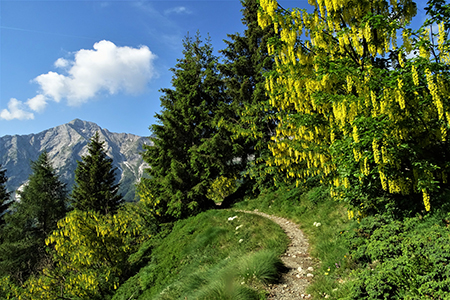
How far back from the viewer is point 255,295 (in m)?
5.47

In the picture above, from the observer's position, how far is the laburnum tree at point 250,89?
17.8m

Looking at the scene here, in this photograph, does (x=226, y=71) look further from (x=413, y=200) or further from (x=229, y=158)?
(x=413, y=200)

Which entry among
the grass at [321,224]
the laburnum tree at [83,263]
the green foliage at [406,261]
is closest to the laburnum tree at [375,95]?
the green foliage at [406,261]

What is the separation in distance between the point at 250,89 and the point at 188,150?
755 cm

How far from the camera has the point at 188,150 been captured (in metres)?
19.2

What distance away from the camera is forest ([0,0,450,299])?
521cm

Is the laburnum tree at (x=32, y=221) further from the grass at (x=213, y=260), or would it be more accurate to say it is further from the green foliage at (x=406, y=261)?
the green foliage at (x=406, y=261)

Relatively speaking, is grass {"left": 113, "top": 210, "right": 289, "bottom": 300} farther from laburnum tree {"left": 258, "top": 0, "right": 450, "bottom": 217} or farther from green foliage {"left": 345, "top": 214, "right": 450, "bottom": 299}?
laburnum tree {"left": 258, "top": 0, "right": 450, "bottom": 217}

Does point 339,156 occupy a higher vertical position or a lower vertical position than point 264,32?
lower

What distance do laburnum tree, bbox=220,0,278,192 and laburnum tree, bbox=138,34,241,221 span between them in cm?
127

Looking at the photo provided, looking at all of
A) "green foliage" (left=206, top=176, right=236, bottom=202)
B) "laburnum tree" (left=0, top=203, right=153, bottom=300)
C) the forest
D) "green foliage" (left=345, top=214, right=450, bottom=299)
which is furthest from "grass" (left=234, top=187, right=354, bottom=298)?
"laburnum tree" (left=0, top=203, right=153, bottom=300)

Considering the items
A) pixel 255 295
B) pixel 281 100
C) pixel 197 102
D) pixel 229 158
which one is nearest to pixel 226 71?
pixel 197 102

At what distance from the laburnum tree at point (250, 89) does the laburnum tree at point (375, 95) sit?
30.8ft

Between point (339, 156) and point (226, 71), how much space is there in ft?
55.3
